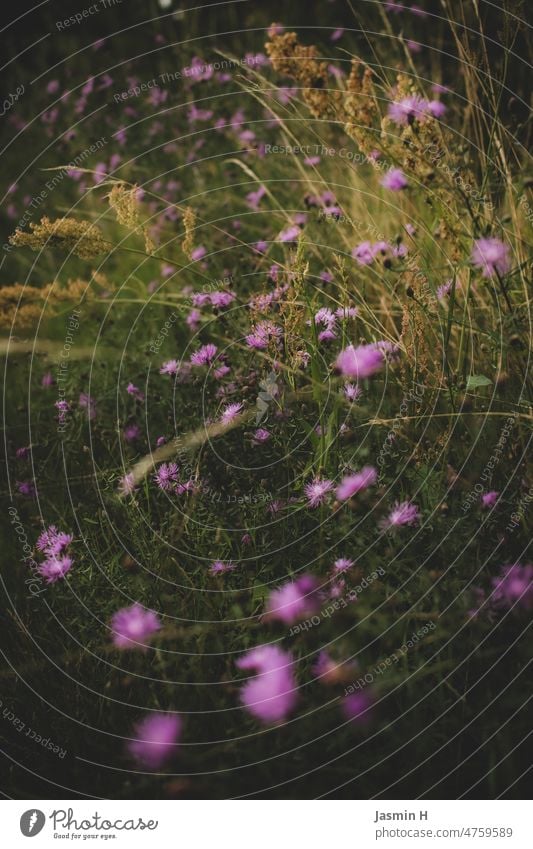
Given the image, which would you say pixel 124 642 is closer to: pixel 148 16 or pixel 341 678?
pixel 341 678

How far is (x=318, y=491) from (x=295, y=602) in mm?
300

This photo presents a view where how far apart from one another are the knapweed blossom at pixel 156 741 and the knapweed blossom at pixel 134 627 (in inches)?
5.5

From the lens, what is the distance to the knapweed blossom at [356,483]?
139 centimetres

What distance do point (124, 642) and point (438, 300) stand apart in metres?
1.12

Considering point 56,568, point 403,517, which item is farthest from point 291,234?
point 56,568

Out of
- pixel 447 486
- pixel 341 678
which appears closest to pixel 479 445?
pixel 447 486

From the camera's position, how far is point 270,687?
112 centimetres

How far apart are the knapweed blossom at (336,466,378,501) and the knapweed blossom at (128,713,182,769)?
561 mm

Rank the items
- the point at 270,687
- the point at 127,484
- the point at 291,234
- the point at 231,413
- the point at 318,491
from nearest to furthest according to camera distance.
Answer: the point at 270,687 < the point at 318,491 < the point at 127,484 < the point at 231,413 < the point at 291,234

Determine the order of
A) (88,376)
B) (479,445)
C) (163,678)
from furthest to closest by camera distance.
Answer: (88,376) < (479,445) < (163,678)

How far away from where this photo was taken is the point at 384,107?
332cm

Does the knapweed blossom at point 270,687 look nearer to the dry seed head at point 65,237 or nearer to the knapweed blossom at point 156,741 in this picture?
the knapweed blossom at point 156,741
